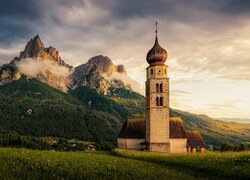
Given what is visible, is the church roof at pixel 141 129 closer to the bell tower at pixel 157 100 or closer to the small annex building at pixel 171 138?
the small annex building at pixel 171 138

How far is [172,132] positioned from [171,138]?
1.96 m

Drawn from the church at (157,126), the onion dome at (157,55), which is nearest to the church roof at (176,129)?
the church at (157,126)

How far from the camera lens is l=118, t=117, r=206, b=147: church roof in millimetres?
74125

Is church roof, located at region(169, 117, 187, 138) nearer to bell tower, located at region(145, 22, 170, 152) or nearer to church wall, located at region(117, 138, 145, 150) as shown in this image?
bell tower, located at region(145, 22, 170, 152)

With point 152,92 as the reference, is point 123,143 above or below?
below

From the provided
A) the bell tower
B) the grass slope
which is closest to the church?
the bell tower

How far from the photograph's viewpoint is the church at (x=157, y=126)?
2763 inches

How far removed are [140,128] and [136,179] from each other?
57.0m

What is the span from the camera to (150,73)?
2963 inches

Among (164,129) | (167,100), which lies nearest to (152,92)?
(167,100)

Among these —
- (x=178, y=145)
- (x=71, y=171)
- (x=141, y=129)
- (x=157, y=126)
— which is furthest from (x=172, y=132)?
(x=71, y=171)

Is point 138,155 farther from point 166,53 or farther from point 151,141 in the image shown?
point 166,53

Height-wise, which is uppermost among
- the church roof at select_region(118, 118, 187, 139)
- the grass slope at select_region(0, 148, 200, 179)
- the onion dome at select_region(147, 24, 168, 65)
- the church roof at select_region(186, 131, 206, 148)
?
the onion dome at select_region(147, 24, 168, 65)

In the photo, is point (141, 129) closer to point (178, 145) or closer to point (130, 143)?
point (130, 143)
